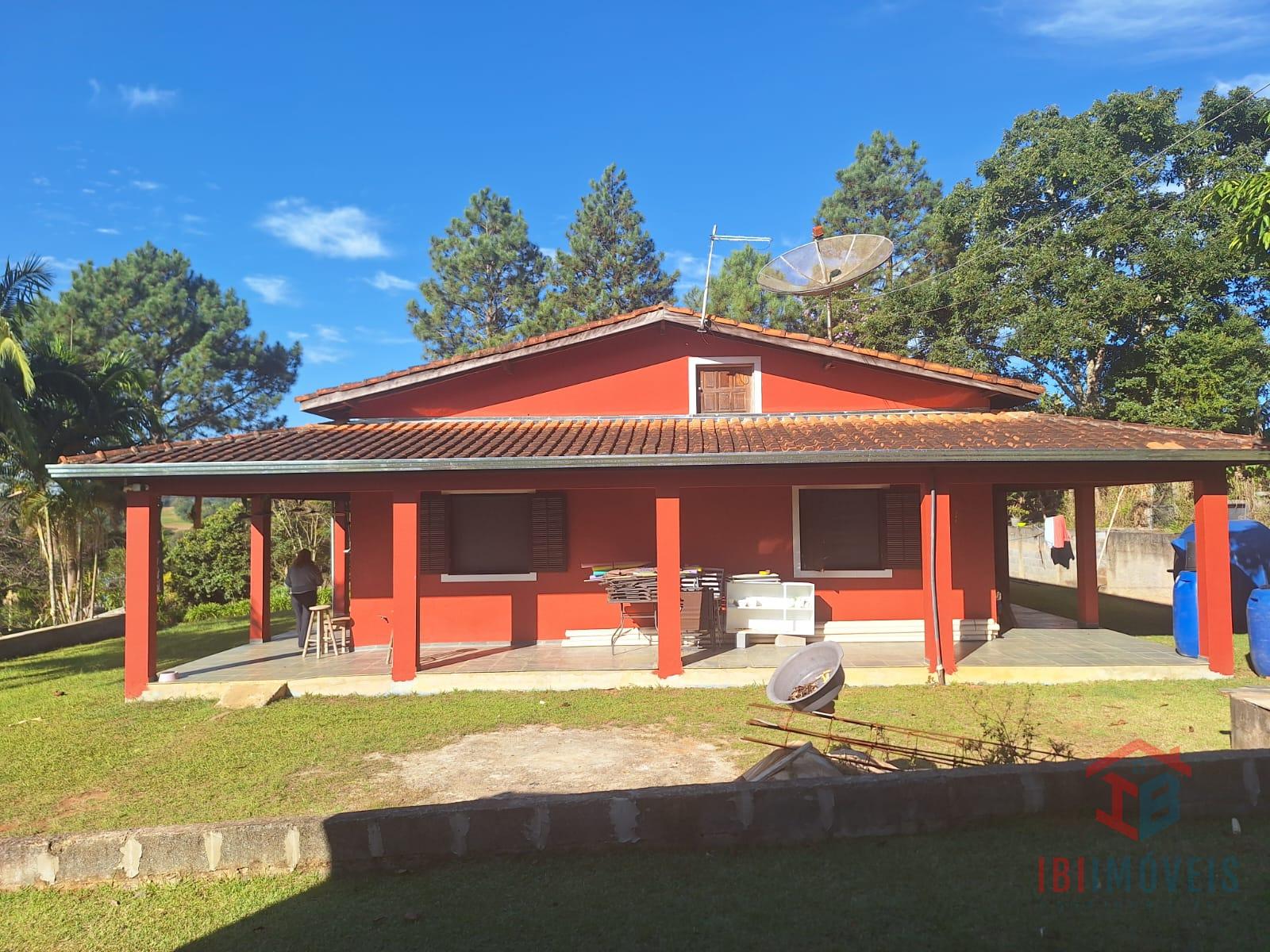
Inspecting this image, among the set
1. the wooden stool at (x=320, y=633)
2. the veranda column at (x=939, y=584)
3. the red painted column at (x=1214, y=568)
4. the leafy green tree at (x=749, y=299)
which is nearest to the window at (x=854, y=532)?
the veranda column at (x=939, y=584)

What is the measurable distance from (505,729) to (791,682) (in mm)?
2847

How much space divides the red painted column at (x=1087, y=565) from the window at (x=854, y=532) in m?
2.66

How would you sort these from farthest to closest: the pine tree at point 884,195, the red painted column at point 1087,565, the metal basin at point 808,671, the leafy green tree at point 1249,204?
the pine tree at point 884,195 → the red painted column at point 1087,565 → the leafy green tree at point 1249,204 → the metal basin at point 808,671

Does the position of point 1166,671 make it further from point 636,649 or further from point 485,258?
point 485,258

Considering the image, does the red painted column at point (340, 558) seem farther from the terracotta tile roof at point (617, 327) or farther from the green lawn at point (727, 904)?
the green lawn at point (727, 904)

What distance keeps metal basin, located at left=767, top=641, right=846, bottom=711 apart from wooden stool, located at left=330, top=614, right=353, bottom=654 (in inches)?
269

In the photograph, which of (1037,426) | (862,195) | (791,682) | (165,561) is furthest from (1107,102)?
(165,561)

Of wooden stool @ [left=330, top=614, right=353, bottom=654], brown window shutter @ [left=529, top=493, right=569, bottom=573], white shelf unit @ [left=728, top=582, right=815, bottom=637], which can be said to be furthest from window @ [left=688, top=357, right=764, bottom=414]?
wooden stool @ [left=330, top=614, right=353, bottom=654]

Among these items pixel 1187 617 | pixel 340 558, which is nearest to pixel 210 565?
pixel 340 558

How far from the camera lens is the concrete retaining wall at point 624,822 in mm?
4125

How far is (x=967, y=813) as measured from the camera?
14.4 ft

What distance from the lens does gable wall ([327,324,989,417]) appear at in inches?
461

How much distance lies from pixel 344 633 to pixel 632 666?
14.0 feet

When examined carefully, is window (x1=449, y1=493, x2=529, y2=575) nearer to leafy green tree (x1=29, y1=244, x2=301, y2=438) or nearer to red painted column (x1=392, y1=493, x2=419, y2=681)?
red painted column (x1=392, y1=493, x2=419, y2=681)
